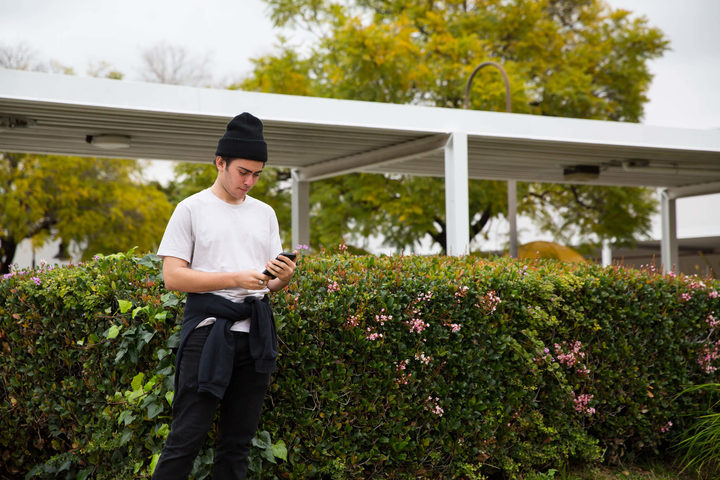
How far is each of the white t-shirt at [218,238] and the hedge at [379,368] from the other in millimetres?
701

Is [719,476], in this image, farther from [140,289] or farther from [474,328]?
[140,289]

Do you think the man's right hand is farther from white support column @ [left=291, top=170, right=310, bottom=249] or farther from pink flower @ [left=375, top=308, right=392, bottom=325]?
white support column @ [left=291, top=170, right=310, bottom=249]

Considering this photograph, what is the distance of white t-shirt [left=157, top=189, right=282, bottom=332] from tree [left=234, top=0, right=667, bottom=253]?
1549 centimetres

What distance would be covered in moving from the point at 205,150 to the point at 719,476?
9.34 metres

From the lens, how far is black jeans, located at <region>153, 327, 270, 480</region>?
331 centimetres

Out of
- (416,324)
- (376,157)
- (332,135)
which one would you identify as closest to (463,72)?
(376,157)

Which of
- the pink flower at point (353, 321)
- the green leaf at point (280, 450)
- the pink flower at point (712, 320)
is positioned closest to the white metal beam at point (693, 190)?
the pink flower at point (712, 320)

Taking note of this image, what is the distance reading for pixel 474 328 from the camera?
479 cm

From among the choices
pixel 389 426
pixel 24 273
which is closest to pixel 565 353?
pixel 389 426

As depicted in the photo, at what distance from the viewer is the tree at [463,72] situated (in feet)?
66.0

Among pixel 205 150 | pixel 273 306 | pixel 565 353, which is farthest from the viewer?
pixel 205 150

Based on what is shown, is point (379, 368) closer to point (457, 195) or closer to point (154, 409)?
point (154, 409)

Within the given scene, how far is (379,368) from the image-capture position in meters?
4.42

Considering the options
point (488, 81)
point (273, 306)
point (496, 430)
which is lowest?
point (496, 430)
